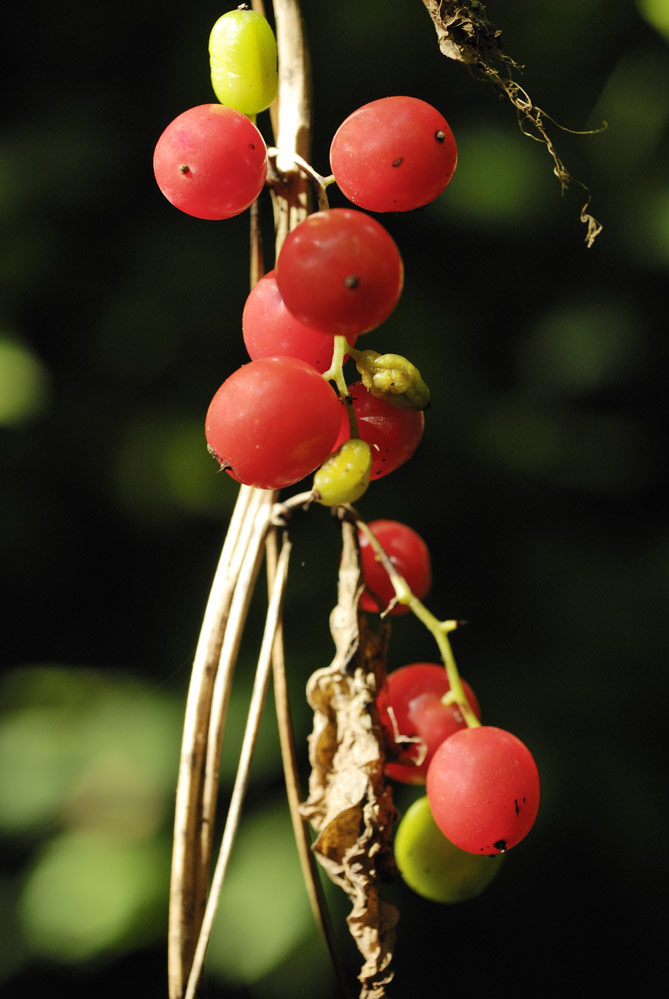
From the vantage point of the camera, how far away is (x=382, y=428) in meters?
0.36

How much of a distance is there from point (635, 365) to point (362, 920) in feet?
2.34

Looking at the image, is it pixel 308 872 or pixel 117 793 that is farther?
pixel 117 793

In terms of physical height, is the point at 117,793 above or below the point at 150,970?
above

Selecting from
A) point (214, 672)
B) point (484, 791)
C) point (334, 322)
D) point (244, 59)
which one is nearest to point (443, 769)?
point (484, 791)

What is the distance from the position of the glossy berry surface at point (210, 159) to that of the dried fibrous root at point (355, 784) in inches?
7.1

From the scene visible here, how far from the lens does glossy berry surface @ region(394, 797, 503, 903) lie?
44cm

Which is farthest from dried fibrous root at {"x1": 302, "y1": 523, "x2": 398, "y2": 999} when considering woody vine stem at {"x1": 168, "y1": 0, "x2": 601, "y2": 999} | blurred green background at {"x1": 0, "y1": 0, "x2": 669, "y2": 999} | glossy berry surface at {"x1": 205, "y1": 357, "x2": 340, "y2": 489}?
blurred green background at {"x1": 0, "y1": 0, "x2": 669, "y2": 999}

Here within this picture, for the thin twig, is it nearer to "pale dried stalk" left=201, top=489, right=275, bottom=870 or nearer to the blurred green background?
"pale dried stalk" left=201, top=489, right=275, bottom=870

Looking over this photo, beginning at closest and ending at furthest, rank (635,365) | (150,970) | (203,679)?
(203,679)
(150,970)
(635,365)

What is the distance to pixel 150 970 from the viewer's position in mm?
788

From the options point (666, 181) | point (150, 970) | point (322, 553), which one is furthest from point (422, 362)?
point (150, 970)

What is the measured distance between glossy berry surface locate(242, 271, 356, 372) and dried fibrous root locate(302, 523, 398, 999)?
4.1 inches

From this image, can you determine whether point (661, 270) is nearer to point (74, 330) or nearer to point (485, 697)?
point (485, 697)

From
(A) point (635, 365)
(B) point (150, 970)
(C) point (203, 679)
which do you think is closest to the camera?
(C) point (203, 679)
